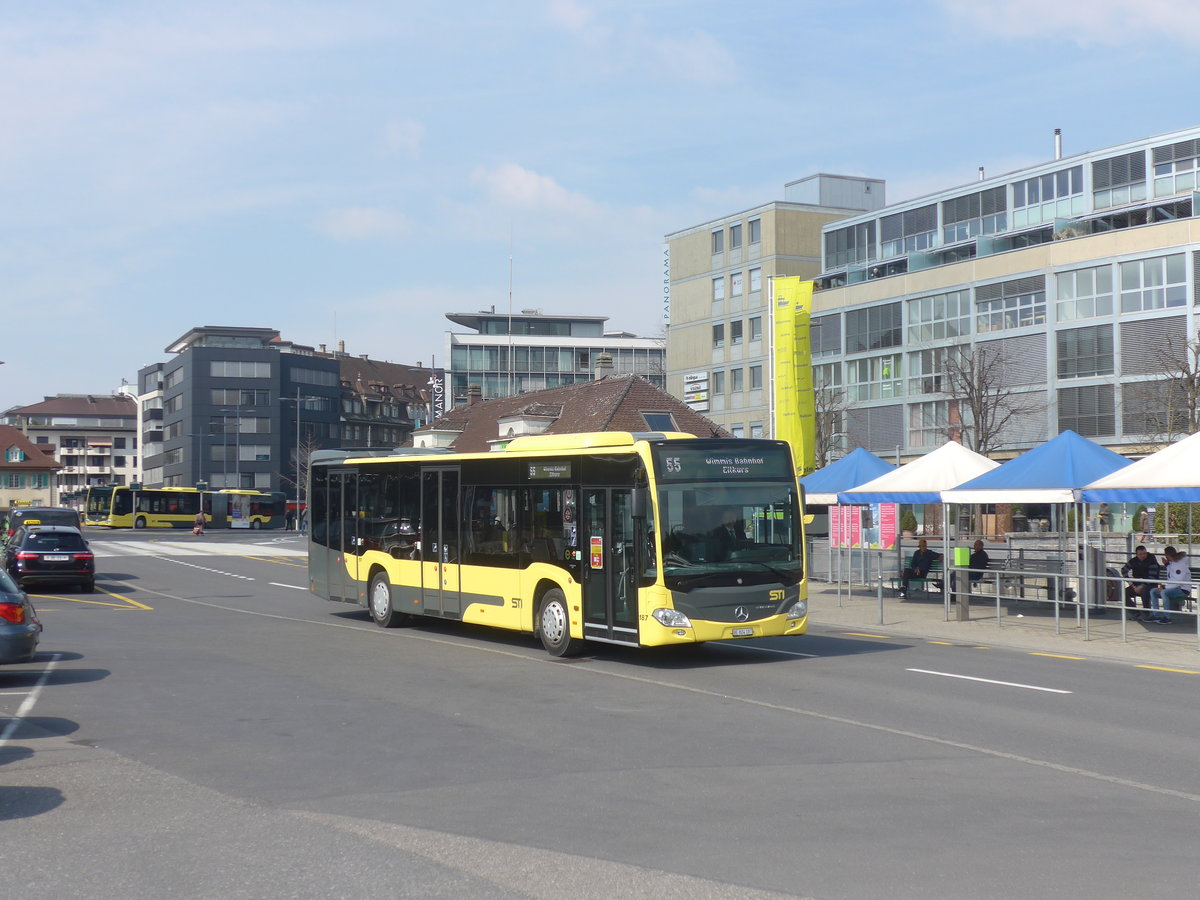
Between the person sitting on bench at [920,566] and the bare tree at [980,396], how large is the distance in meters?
30.8

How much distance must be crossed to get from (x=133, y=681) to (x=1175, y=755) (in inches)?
429

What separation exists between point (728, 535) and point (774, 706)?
368 centimetres

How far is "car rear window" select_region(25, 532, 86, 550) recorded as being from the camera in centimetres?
3108

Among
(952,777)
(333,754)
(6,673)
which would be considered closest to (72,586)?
(6,673)

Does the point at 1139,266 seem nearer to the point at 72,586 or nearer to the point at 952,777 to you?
the point at 72,586

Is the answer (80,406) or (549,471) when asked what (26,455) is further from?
(549,471)

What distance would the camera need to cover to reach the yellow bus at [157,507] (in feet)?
289

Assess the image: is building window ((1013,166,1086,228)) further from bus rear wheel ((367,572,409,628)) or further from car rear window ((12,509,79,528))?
bus rear wheel ((367,572,409,628))

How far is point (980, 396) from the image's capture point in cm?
5944

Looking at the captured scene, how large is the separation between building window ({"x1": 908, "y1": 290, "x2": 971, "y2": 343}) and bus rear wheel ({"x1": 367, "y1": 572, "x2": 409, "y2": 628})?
2016 inches

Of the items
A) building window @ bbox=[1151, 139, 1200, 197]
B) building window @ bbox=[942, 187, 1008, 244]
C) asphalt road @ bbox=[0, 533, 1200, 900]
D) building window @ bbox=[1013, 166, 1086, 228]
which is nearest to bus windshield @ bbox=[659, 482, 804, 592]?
asphalt road @ bbox=[0, 533, 1200, 900]

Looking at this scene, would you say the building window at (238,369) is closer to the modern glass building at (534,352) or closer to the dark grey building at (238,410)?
the dark grey building at (238,410)

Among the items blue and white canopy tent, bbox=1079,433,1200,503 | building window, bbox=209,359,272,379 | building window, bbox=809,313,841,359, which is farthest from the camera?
building window, bbox=209,359,272,379

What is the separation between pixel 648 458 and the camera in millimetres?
16062
